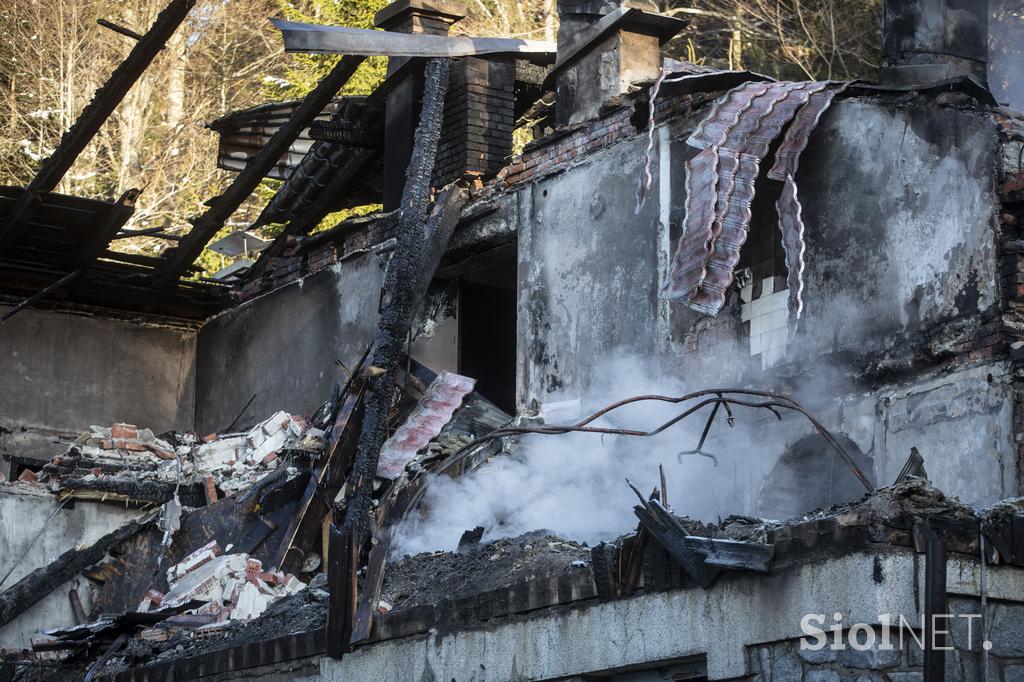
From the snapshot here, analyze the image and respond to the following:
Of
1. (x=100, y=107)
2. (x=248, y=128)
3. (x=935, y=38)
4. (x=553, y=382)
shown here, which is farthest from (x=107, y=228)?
(x=935, y=38)

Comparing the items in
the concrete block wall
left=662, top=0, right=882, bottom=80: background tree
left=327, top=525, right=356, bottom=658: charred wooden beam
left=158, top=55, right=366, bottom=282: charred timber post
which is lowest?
the concrete block wall

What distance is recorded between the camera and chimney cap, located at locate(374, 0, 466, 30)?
1770cm

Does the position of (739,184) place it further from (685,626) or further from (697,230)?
(685,626)

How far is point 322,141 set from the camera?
19.6 metres

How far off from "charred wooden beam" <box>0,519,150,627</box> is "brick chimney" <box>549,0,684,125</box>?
595 cm

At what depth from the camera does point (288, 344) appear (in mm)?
18812

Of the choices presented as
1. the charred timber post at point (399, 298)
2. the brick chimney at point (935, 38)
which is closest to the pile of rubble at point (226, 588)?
the charred timber post at point (399, 298)

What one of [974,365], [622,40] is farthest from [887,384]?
[622,40]

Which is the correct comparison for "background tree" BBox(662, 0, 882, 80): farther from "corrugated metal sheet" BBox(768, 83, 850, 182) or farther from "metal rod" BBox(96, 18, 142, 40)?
"corrugated metal sheet" BBox(768, 83, 850, 182)

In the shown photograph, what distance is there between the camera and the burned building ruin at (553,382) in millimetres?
8531

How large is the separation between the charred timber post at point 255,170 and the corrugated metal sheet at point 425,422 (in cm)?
358

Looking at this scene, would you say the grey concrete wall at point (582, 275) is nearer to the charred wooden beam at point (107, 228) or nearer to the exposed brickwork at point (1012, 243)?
the exposed brickwork at point (1012, 243)

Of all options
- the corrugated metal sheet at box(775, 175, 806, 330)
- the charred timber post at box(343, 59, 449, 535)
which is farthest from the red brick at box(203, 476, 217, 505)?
the corrugated metal sheet at box(775, 175, 806, 330)

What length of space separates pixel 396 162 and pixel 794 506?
7487mm
